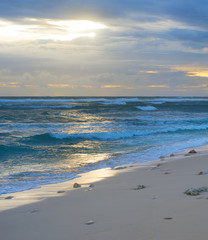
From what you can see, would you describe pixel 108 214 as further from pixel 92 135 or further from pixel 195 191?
pixel 92 135

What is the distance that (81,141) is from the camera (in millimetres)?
14977

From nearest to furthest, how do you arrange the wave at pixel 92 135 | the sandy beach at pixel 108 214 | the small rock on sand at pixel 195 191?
the sandy beach at pixel 108 214
the small rock on sand at pixel 195 191
the wave at pixel 92 135

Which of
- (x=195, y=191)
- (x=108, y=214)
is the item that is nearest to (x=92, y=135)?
(x=195, y=191)

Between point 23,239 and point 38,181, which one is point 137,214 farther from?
point 38,181

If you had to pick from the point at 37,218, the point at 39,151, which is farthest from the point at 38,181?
the point at 39,151

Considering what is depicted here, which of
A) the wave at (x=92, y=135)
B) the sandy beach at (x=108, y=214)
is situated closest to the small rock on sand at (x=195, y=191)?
the sandy beach at (x=108, y=214)

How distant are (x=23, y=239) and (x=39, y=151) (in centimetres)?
928

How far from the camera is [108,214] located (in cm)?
325

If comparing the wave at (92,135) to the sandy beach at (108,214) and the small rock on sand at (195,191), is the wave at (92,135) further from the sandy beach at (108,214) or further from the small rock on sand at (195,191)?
the small rock on sand at (195,191)

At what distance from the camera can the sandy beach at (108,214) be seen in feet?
8.44

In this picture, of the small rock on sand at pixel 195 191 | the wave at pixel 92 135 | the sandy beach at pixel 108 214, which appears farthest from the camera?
the wave at pixel 92 135

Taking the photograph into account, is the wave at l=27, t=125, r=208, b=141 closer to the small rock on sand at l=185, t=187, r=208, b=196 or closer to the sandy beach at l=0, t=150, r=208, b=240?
the sandy beach at l=0, t=150, r=208, b=240

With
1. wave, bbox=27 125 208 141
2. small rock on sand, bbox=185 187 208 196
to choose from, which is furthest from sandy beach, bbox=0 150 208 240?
wave, bbox=27 125 208 141

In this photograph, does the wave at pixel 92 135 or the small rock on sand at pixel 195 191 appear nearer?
the small rock on sand at pixel 195 191
